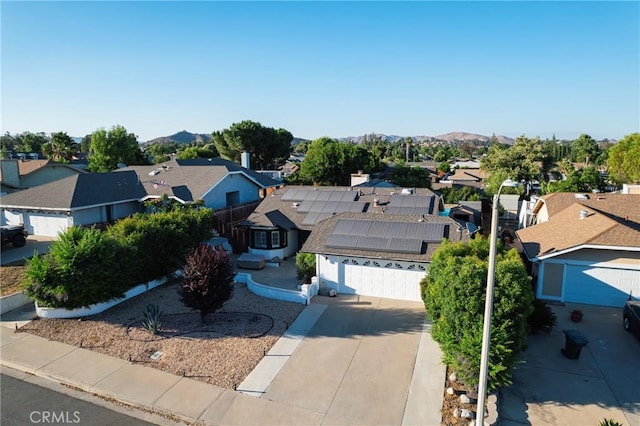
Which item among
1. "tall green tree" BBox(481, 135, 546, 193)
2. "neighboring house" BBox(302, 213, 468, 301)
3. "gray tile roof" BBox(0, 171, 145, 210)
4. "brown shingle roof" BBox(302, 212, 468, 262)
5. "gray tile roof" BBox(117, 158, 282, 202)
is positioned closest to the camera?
"brown shingle roof" BBox(302, 212, 468, 262)

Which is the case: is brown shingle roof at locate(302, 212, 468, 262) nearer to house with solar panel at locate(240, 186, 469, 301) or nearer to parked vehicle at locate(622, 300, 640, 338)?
house with solar panel at locate(240, 186, 469, 301)

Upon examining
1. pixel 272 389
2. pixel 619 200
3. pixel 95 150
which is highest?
pixel 95 150

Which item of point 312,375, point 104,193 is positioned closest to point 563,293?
point 312,375

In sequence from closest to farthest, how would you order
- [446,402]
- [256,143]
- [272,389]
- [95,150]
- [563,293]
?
[446,402], [272,389], [563,293], [95,150], [256,143]

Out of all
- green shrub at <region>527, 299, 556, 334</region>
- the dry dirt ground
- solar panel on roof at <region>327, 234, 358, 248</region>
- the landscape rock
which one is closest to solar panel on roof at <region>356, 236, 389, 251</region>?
solar panel on roof at <region>327, 234, 358, 248</region>

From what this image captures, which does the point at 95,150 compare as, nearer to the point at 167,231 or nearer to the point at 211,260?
the point at 167,231

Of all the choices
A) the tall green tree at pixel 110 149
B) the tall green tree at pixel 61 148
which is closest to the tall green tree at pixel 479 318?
the tall green tree at pixel 110 149

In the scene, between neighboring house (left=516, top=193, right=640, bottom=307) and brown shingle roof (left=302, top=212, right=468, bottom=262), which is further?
brown shingle roof (left=302, top=212, right=468, bottom=262)
